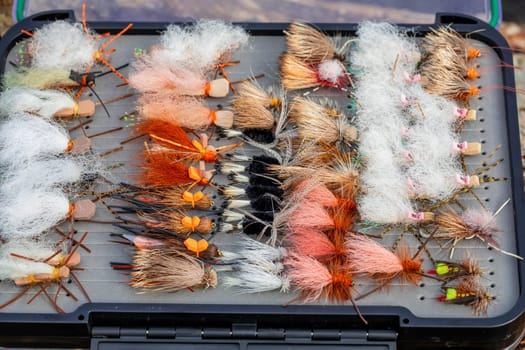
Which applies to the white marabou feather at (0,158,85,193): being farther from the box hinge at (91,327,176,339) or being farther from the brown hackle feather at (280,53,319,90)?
the brown hackle feather at (280,53,319,90)

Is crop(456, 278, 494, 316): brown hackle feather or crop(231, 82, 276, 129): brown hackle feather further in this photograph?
crop(231, 82, 276, 129): brown hackle feather

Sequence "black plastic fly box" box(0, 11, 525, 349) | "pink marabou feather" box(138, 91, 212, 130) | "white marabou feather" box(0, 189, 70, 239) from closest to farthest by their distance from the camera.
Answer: "black plastic fly box" box(0, 11, 525, 349)
"white marabou feather" box(0, 189, 70, 239)
"pink marabou feather" box(138, 91, 212, 130)

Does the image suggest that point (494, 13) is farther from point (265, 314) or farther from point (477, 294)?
point (265, 314)

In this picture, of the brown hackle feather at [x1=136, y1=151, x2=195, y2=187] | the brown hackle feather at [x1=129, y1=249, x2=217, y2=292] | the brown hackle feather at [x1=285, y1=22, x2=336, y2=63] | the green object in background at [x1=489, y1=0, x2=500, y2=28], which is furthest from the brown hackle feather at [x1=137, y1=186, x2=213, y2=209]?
the green object in background at [x1=489, y1=0, x2=500, y2=28]

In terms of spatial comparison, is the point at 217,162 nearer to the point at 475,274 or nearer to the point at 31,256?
the point at 31,256

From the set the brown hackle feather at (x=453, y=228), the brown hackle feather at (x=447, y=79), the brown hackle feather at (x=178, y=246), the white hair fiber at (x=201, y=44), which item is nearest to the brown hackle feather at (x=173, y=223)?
the brown hackle feather at (x=178, y=246)
